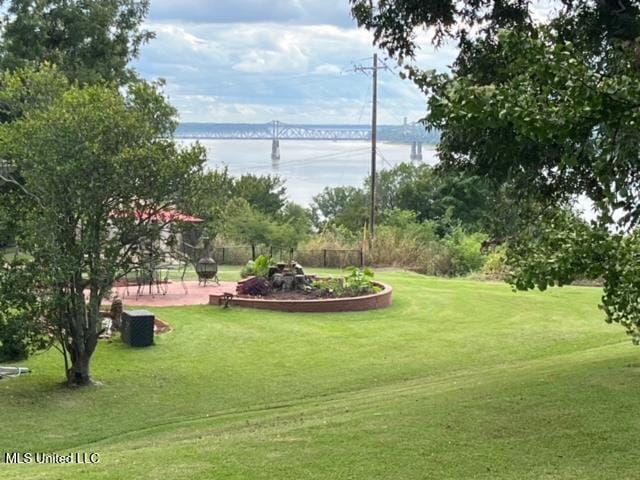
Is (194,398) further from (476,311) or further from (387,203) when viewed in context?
(387,203)

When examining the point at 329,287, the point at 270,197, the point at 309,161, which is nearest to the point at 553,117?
the point at 329,287

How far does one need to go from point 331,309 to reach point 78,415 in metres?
6.78

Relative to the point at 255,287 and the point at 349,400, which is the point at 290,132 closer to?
the point at 255,287

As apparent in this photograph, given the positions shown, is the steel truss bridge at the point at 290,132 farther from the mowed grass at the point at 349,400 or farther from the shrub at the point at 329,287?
the mowed grass at the point at 349,400

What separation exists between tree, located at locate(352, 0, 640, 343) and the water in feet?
142

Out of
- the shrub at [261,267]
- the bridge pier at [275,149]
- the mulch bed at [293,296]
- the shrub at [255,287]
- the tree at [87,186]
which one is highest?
the bridge pier at [275,149]

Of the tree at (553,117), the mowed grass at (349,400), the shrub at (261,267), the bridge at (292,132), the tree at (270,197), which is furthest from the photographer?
the tree at (270,197)

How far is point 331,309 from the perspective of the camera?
13.2m

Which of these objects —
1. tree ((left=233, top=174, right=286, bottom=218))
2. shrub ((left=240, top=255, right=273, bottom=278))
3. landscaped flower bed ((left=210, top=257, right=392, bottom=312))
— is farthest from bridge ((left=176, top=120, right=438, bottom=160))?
landscaped flower bed ((left=210, top=257, right=392, bottom=312))

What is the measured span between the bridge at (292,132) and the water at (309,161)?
858mm

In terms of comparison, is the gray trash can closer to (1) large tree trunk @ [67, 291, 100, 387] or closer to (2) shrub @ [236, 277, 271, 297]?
(1) large tree trunk @ [67, 291, 100, 387]

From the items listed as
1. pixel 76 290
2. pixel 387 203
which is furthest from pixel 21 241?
pixel 387 203

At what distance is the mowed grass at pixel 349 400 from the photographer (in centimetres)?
446

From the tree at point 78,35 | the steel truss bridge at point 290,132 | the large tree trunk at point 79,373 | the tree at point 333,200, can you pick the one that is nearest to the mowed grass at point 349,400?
the large tree trunk at point 79,373
